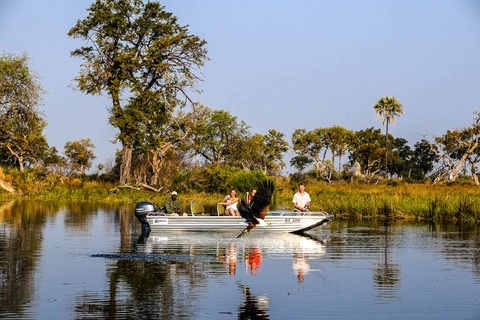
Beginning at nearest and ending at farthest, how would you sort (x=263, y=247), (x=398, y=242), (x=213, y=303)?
(x=213, y=303) < (x=263, y=247) < (x=398, y=242)

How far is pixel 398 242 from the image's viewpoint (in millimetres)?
27469

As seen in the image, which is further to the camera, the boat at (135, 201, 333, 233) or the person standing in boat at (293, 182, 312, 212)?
the person standing in boat at (293, 182, 312, 212)

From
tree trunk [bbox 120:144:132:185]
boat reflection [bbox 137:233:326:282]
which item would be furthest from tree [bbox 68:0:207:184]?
boat reflection [bbox 137:233:326:282]

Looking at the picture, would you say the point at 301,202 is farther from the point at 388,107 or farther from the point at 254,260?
the point at 388,107

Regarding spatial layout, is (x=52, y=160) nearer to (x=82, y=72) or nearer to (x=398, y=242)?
(x=82, y=72)

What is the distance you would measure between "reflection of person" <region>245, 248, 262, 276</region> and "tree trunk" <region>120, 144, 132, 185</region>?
40.4 m

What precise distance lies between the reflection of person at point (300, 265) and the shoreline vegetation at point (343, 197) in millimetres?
15078

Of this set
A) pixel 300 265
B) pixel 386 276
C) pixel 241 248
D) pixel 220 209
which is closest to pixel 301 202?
pixel 220 209

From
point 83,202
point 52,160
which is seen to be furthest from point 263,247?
point 52,160

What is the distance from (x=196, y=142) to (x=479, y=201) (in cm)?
3535

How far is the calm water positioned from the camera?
15.1 meters

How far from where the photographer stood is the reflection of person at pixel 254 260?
2044 cm

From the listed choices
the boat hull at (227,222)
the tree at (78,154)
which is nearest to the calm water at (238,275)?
the boat hull at (227,222)

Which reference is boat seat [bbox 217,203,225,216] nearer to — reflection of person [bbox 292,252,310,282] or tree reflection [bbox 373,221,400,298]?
reflection of person [bbox 292,252,310,282]
